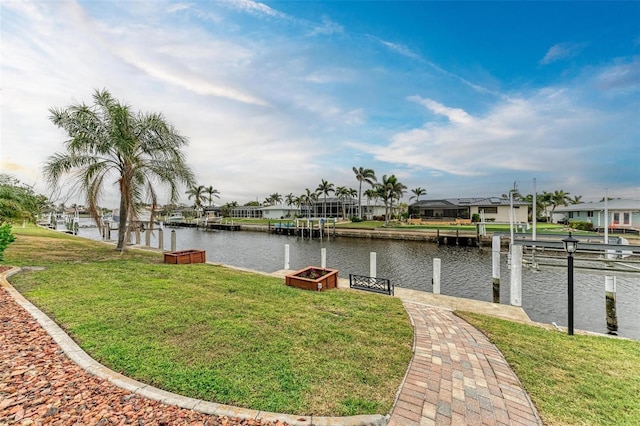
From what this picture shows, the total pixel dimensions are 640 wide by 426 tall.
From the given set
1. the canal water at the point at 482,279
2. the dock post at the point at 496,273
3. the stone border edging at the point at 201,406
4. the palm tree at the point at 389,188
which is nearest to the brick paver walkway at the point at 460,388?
the stone border edging at the point at 201,406

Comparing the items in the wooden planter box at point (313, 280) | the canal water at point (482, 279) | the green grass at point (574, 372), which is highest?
the wooden planter box at point (313, 280)

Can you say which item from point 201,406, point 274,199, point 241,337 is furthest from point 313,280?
point 274,199

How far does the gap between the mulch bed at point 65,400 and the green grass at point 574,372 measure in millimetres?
3196

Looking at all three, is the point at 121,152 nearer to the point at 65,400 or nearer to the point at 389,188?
the point at 65,400

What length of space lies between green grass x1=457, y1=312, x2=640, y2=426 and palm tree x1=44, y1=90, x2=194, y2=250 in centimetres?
1338

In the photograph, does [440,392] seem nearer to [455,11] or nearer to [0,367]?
[0,367]

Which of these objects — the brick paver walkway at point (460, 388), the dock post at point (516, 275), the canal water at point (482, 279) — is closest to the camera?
the brick paver walkway at point (460, 388)

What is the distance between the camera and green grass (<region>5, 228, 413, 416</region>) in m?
2.83

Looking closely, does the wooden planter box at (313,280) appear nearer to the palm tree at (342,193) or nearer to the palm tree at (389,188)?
the palm tree at (389,188)

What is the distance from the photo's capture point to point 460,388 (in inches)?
123

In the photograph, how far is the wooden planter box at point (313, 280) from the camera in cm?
759

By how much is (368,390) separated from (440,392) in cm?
89

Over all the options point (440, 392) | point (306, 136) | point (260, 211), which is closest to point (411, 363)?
point (440, 392)

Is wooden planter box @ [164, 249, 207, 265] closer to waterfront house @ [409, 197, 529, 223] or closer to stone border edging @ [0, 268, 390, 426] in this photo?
stone border edging @ [0, 268, 390, 426]
